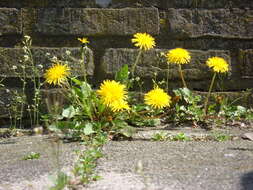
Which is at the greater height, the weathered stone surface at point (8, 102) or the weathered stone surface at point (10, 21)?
the weathered stone surface at point (10, 21)

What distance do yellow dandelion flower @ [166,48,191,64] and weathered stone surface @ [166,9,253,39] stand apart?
0.74 feet

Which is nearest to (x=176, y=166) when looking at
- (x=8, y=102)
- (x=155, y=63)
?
(x=155, y=63)

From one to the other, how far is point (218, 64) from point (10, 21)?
1.55 metres

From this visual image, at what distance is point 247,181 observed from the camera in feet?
4.91

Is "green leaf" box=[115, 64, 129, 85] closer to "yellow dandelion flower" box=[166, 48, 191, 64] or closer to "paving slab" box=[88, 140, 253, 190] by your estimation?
"yellow dandelion flower" box=[166, 48, 191, 64]

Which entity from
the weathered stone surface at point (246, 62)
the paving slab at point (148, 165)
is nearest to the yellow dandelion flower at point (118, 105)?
the paving slab at point (148, 165)

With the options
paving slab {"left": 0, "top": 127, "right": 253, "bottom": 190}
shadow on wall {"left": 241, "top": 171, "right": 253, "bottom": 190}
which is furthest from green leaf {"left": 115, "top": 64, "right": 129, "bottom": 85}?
shadow on wall {"left": 241, "top": 171, "right": 253, "bottom": 190}

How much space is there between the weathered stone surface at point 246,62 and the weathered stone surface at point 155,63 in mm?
97

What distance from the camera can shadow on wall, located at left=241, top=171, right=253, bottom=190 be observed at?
1.43 meters

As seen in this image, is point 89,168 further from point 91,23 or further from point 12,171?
point 91,23

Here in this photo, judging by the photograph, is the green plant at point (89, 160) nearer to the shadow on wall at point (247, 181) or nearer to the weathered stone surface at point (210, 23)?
the shadow on wall at point (247, 181)

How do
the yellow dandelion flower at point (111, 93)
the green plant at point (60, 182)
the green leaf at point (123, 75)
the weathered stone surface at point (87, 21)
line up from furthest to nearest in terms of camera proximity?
the weathered stone surface at point (87, 21) → the green leaf at point (123, 75) → the yellow dandelion flower at point (111, 93) → the green plant at point (60, 182)

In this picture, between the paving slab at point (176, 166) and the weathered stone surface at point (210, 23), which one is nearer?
the paving slab at point (176, 166)

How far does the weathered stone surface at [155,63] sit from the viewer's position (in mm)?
2992
